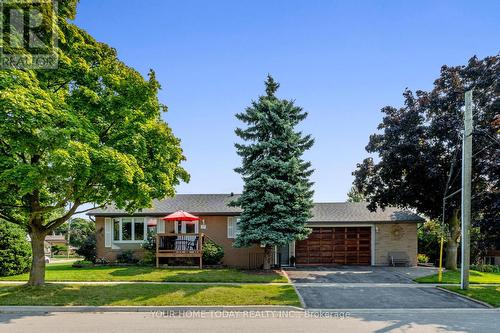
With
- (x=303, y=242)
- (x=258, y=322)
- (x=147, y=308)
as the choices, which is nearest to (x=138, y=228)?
(x=303, y=242)

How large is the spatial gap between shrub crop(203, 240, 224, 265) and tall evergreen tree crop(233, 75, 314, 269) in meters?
2.51

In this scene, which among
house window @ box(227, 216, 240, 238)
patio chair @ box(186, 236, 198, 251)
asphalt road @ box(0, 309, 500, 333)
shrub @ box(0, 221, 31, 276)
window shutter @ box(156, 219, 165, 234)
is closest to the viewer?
asphalt road @ box(0, 309, 500, 333)

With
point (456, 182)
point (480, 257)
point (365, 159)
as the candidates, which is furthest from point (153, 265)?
point (480, 257)

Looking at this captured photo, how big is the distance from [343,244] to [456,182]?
770 cm

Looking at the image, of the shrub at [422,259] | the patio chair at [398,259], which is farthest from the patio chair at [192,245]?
the shrub at [422,259]

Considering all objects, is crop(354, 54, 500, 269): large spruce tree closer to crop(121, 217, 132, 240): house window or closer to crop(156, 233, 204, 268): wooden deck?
crop(156, 233, 204, 268): wooden deck

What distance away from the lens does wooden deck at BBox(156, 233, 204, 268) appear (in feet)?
65.8

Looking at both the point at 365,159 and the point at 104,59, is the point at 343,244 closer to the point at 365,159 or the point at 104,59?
the point at 365,159

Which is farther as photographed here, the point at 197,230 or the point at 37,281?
the point at 197,230

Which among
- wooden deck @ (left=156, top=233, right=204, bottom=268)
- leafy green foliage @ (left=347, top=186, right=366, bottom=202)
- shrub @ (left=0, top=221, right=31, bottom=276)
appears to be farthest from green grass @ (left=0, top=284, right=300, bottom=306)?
leafy green foliage @ (left=347, top=186, right=366, bottom=202)

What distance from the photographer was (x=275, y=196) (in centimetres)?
1798

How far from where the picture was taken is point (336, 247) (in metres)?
23.9

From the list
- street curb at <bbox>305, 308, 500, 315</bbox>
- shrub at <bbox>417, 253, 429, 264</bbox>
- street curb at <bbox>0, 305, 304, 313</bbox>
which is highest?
street curb at <bbox>0, 305, 304, 313</bbox>

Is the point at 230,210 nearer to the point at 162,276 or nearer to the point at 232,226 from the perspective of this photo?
the point at 232,226
